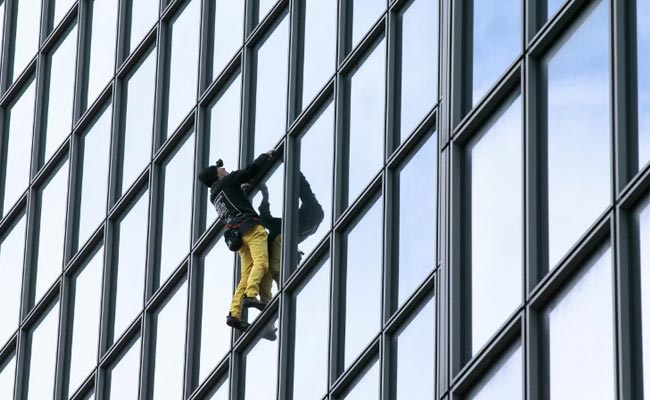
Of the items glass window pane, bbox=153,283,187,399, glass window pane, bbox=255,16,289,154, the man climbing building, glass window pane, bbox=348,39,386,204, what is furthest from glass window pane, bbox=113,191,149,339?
glass window pane, bbox=348,39,386,204

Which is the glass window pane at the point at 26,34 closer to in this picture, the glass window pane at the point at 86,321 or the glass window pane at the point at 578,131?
the glass window pane at the point at 86,321

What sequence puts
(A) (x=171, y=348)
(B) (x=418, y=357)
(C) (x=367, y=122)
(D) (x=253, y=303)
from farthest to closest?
(A) (x=171, y=348)
(D) (x=253, y=303)
(C) (x=367, y=122)
(B) (x=418, y=357)

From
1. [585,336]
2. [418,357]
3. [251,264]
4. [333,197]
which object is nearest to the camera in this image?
[585,336]

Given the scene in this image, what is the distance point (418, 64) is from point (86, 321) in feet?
31.7

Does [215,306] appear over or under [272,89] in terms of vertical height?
under

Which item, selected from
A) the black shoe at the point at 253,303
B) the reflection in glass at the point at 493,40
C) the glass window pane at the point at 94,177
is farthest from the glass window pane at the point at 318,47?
the glass window pane at the point at 94,177

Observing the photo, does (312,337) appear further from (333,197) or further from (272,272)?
(333,197)

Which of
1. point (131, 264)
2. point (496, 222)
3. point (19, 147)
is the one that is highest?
point (19, 147)

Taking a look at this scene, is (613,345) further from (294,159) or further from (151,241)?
(151,241)

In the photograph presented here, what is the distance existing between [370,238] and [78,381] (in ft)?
28.8

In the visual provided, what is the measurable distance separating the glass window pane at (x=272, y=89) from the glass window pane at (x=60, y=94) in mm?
6852

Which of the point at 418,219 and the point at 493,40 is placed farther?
the point at 418,219

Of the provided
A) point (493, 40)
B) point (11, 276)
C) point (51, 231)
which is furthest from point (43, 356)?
point (493, 40)

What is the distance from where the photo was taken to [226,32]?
3681 centimetres
